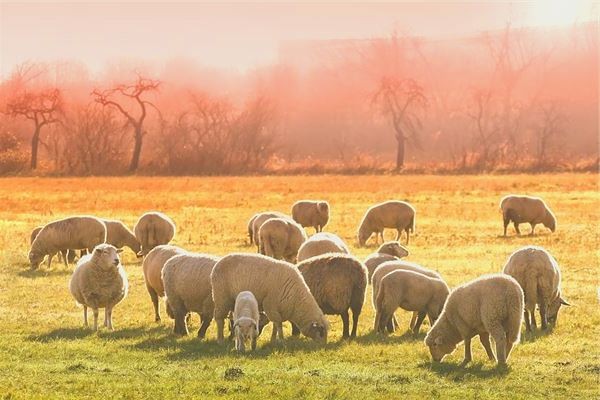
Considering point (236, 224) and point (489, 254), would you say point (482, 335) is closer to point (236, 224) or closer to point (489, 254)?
point (489, 254)

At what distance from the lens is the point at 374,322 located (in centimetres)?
1845

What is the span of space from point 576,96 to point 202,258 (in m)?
93.9

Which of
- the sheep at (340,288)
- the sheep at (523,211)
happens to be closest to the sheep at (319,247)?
the sheep at (340,288)

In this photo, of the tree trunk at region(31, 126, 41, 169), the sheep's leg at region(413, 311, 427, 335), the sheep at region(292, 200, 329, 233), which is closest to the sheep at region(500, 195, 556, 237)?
the sheep at region(292, 200, 329, 233)

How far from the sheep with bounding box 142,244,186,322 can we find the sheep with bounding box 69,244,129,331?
0.76m

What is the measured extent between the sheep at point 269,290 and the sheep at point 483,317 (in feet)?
6.67

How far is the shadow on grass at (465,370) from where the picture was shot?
46.9 ft

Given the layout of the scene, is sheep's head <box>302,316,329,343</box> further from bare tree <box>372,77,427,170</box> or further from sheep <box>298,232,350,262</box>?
bare tree <box>372,77,427,170</box>

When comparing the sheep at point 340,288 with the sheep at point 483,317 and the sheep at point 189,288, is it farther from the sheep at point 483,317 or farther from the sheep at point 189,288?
the sheep at point 483,317

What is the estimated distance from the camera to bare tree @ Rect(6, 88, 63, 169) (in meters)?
82.6

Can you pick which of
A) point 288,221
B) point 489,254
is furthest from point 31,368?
point 489,254

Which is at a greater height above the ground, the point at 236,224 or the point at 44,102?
the point at 44,102

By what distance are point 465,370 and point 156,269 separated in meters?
6.74

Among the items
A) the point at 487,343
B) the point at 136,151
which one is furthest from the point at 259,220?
the point at 136,151
